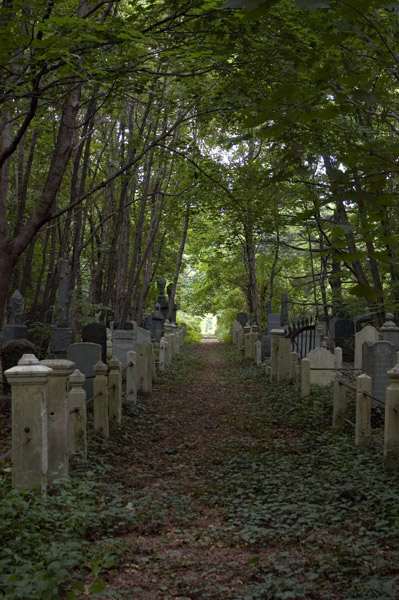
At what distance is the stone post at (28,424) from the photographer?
5477mm

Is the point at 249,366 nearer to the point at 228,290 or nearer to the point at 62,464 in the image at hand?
the point at 62,464

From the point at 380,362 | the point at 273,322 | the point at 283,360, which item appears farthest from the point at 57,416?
the point at 273,322

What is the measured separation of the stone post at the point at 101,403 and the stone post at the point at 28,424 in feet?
9.93

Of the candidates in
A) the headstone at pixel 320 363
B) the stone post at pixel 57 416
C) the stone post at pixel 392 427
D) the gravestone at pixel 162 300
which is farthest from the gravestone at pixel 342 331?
the stone post at pixel 57 416

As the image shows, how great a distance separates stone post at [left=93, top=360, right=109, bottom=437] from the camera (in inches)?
338

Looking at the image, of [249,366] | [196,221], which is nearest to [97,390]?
[249,366]

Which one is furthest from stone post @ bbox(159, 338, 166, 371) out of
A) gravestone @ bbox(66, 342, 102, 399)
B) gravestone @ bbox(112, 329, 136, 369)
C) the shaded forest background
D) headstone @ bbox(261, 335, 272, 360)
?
gravestone @ bbox(66, 342, 102, 399)

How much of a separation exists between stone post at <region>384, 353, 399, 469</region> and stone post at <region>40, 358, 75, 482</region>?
365 cm

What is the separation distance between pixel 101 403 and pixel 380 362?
502cm

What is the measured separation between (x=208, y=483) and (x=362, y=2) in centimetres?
553

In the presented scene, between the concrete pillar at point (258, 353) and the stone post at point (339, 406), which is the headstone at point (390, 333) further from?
the concrete pillar at point (258, 353)

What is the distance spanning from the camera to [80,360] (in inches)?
451

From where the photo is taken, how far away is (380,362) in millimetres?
10719

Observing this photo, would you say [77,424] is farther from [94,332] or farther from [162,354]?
[162,354]
